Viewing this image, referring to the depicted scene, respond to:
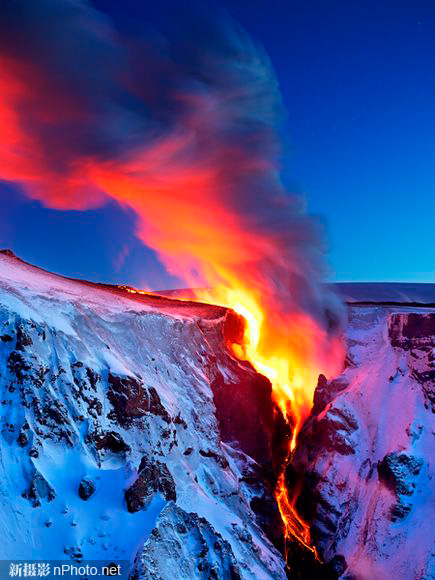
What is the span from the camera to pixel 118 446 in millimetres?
37312

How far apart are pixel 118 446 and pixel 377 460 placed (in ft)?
124

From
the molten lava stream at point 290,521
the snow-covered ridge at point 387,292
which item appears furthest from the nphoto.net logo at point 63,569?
the snow-covered ridge at point 387,292

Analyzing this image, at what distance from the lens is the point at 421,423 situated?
205 ft

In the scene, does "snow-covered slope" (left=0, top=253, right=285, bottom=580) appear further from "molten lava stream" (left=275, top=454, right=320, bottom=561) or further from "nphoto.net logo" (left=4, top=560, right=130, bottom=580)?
"molten lava stream" (left=275, top=454, right=320, bottom=561)

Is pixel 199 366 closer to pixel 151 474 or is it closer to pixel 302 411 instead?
pixel 151 474

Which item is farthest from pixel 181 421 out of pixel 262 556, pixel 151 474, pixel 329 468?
pixel 329 468

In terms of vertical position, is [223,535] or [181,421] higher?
[181,421]

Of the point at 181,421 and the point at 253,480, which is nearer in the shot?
the point at 181,421

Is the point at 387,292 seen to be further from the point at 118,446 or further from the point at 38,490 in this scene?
the point at 38,490

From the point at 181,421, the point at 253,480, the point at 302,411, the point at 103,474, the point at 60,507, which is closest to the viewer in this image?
the point at 60,507

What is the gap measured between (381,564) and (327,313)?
43.9 m

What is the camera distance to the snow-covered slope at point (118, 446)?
31906 millimetres

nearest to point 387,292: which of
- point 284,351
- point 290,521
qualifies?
point 284,351

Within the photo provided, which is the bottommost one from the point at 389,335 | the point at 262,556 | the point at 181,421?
the point at 262,556
